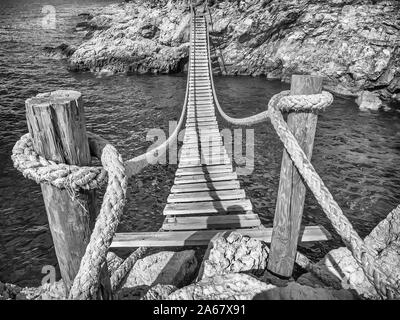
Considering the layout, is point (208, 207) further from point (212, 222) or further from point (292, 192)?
point (292, 192)

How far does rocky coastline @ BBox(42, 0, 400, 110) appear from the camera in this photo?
14.1 meters

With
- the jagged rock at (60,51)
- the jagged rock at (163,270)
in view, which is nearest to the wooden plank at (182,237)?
the jagged rock at (163,270)

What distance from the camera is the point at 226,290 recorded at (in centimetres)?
248

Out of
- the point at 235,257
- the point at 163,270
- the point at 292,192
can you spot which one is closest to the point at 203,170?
the point at 163,270

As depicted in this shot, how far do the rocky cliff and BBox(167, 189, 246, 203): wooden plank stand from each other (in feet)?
42.1

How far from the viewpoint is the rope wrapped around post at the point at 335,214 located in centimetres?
149

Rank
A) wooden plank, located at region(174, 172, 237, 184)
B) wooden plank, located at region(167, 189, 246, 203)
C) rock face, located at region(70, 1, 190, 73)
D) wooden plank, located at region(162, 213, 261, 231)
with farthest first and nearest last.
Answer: rock face, located at region(70, 1, 190, 73), wooden plank, located at region(174, 172, 237, 184), wooden plank, located at region(167, 189, 246, 203), wooden plank, located at region(162, 213, 261, 231)

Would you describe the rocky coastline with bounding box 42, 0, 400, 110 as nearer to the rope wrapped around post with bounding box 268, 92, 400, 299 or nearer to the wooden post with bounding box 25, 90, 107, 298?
the rope wrapped around post with bounding box 268, 92, 400, 299

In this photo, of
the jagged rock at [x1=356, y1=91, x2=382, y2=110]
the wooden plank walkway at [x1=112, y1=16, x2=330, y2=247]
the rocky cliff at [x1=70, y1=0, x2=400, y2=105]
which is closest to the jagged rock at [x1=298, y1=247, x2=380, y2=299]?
the wooden plank walkway at [x1=112, y1=16, x2=330, y2=247]

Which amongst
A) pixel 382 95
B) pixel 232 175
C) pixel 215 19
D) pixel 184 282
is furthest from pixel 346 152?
pixel 215 19

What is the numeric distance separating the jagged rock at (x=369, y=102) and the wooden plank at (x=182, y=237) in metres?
11.7

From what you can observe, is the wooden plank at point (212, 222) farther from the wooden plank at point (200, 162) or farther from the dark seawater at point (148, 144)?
the wooden plank at point (200, 162)

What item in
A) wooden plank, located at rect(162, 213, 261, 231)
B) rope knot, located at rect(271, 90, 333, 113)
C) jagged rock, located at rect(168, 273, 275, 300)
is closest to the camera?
rope knot, located at rect(271, 90, 333, 113)

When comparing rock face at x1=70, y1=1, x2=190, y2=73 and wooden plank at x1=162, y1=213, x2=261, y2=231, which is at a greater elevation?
rock face at x1=70, y1=1, x2=190, y2=73
